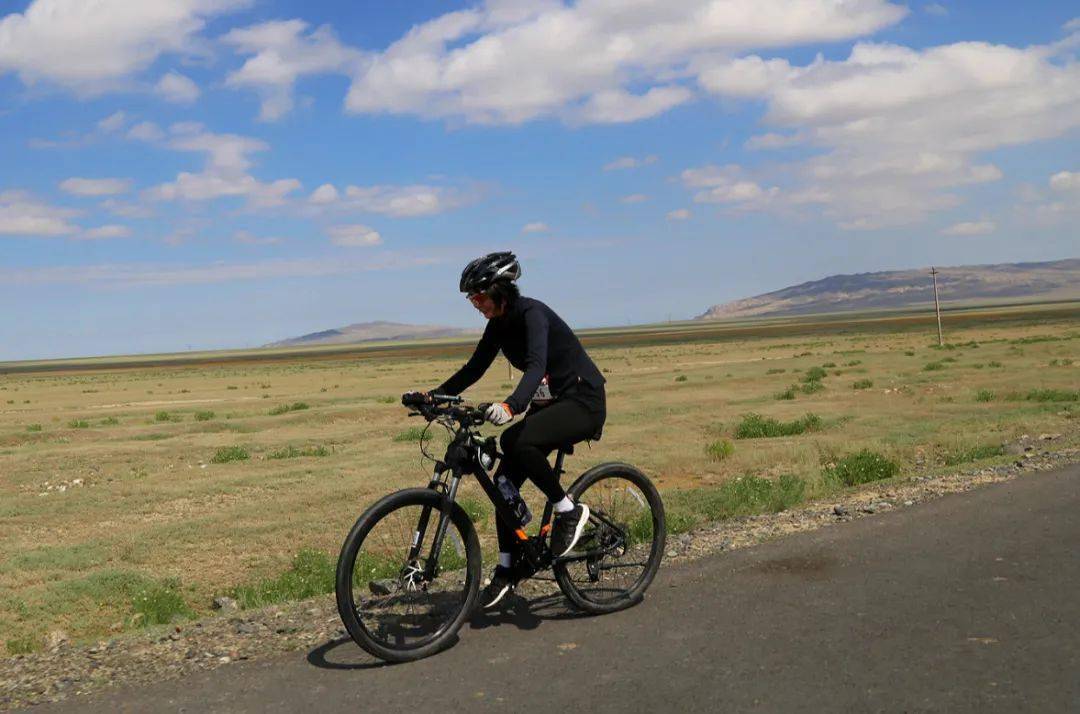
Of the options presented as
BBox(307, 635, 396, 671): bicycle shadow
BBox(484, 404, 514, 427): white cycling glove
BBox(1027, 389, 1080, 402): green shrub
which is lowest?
BBox(1027, 389, 1080, 402): green shrub

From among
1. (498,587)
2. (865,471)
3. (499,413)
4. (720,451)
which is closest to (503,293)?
(499,413)

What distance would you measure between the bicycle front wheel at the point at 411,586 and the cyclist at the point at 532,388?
0.97ft

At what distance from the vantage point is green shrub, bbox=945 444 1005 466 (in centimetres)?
1509

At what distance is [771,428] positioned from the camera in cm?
2275

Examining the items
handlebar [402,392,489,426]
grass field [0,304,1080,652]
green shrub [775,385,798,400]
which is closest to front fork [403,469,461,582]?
handlebar [402,392,489,426]

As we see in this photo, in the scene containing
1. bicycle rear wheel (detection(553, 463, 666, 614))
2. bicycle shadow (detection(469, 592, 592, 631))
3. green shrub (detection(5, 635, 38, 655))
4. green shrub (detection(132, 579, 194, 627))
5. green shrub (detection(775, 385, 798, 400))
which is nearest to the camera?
bicycle shadow (detection(469, 592, 592, 631))

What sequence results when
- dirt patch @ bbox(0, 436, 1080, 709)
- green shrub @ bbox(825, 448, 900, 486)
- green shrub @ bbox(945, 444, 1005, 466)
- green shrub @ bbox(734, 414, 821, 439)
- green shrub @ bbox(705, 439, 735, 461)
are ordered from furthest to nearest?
1. green shrub @ bbox(734, 414, 821, 439)
2. green shrub @ bbox(705, 439, 735, 461)
3. green shrub @ bbox(945, 444, 1005, 466)
4. green shrub @ bbox(825, 448, 900, 486)
5. dirt patch @ bbox(0, 436, 1080, 709)

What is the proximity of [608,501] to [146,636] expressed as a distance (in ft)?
10.2

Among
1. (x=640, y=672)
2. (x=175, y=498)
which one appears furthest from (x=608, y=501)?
(x=175, y=498)

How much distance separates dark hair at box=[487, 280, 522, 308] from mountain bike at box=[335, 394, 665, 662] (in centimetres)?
66

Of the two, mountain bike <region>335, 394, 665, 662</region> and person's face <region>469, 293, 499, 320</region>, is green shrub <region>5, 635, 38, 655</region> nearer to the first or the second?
mountain bike <region>335, 394, 665, 662</region>

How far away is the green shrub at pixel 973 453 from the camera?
15086 millimetres

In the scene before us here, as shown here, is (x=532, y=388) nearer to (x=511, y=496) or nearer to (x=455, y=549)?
(x=511, y=496)

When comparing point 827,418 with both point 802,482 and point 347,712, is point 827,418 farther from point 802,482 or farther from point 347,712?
point 347,712
